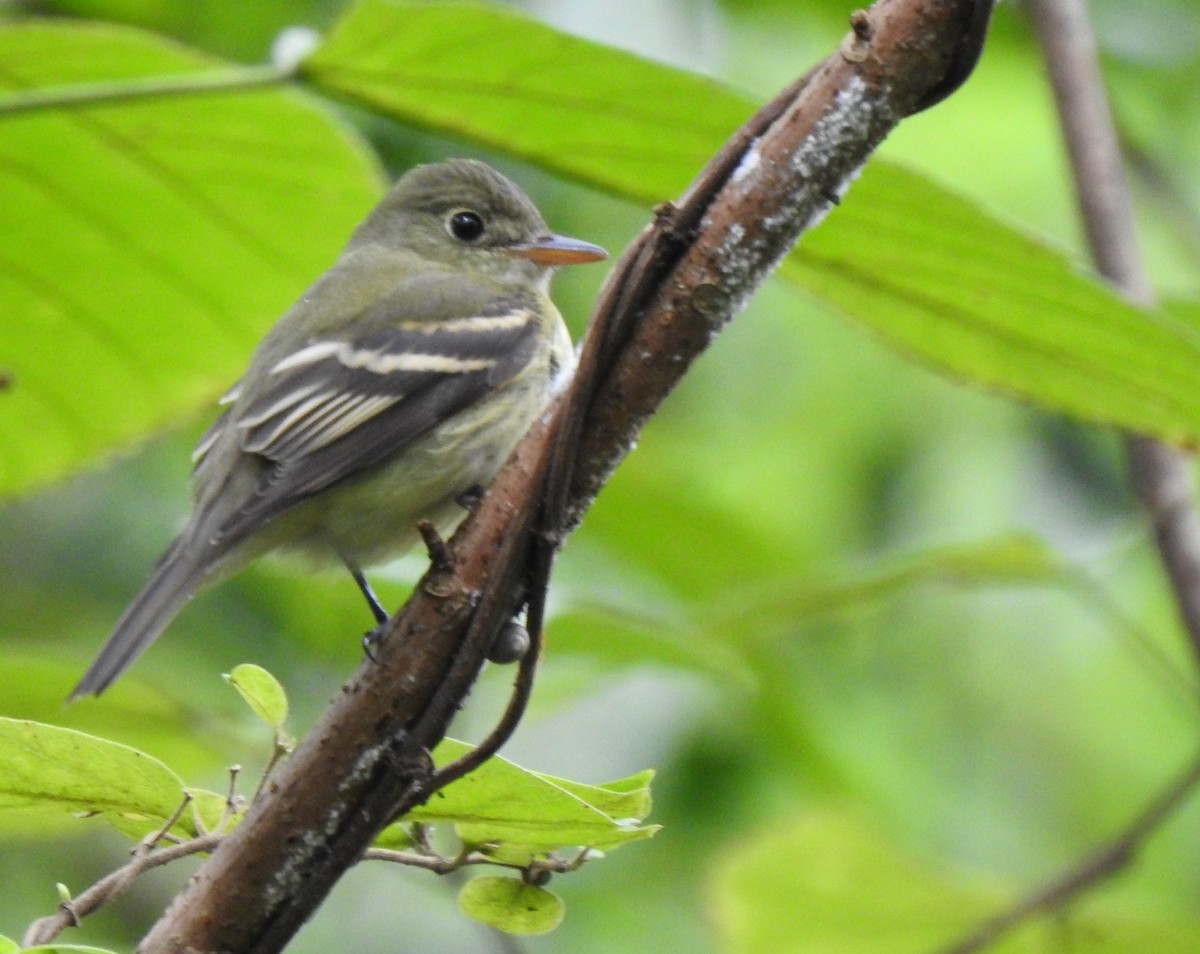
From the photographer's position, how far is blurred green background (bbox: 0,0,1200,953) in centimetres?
392

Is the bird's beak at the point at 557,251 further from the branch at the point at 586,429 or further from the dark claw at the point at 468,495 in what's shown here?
the branch at the point at 586,429

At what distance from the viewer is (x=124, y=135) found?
3.32 metres

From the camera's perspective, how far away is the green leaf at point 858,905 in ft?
12.3

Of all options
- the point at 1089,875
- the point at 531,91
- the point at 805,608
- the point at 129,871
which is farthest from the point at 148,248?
the point at 1089,875

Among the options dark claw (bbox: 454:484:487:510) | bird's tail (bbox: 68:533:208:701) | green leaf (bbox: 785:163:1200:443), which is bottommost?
bird's tail (bbox: 68:533:208:701)

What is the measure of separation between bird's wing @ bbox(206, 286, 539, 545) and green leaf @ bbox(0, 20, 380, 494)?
21cm

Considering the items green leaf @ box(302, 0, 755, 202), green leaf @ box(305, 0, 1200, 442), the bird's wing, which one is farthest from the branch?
the bird's wing

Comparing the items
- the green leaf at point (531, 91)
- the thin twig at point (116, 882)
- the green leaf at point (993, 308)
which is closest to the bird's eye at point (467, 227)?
the green leaf at point (531, 91)

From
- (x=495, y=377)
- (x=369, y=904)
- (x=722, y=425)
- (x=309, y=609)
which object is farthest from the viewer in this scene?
(x=722, y=425)

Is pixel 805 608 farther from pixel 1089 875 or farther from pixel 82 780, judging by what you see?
pixel 82 780

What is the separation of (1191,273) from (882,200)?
327 cm

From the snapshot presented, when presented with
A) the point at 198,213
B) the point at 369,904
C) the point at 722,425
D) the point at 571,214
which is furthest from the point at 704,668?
the point at 722,425

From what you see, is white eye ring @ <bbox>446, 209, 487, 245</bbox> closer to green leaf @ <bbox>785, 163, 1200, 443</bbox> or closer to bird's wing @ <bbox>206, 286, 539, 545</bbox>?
bird's wing @ <bbox>206, 286, 539, 545</bbox>

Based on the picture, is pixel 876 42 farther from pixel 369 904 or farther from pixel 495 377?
pixel 369 904
